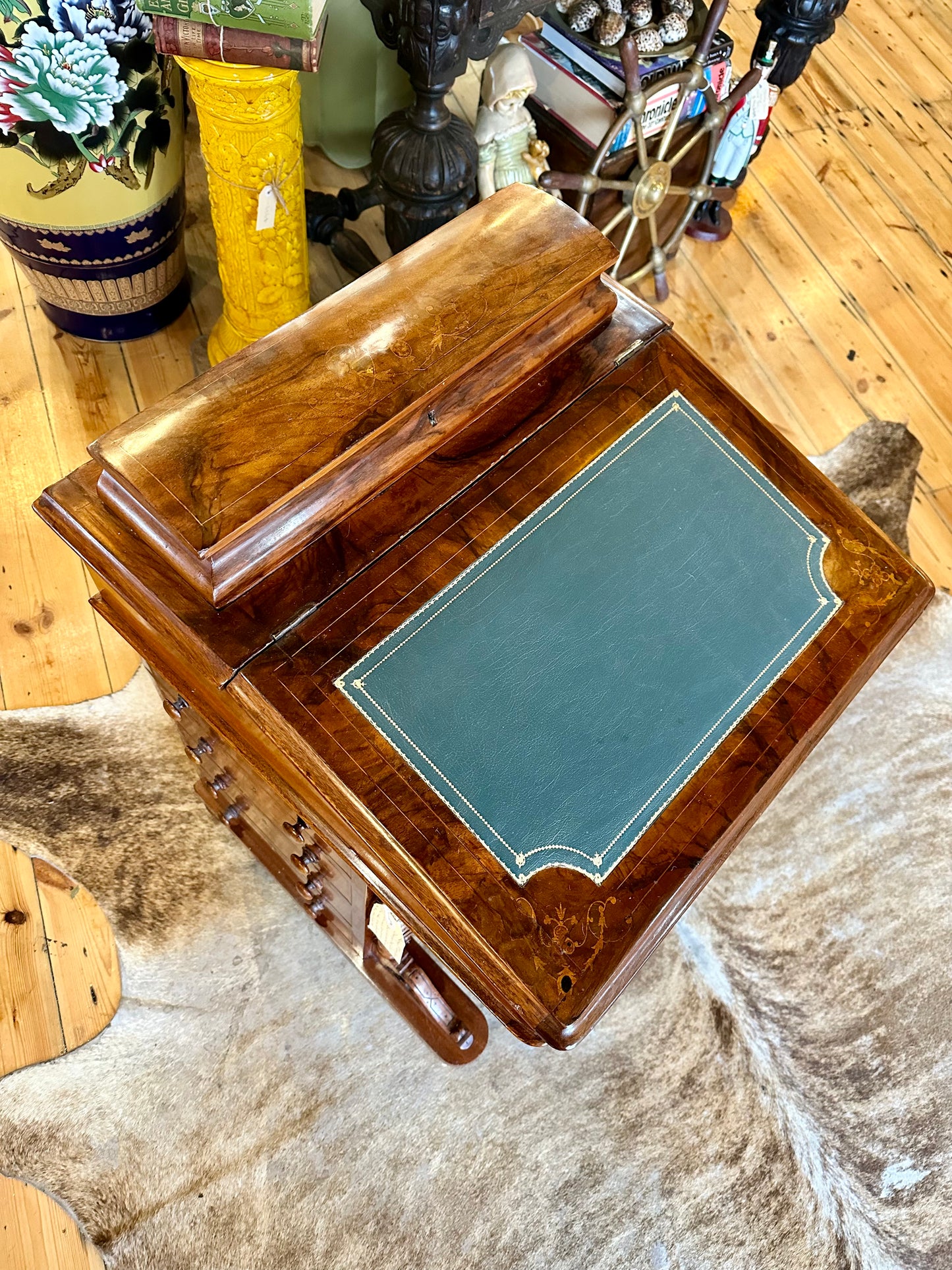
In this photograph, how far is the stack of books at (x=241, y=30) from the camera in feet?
4.71

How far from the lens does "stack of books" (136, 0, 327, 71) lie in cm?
144

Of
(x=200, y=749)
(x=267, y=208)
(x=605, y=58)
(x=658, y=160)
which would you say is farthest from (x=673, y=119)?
(x=200, y=749)

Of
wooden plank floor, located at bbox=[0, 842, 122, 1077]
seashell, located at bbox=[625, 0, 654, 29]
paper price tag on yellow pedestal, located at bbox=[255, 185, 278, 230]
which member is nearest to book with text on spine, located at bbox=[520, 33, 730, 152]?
seashell, located at bbox=[625, 0, 654, 29]

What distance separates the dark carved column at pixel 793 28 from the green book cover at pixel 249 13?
4.16 ft

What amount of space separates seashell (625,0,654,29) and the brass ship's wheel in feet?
0.41

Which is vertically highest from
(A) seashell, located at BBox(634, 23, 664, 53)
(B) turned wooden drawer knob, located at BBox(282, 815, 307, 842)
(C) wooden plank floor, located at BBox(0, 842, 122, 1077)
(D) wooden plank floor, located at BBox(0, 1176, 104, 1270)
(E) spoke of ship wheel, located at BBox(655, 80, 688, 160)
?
(A) seashell, located at BBox(634, 23, 664, 53)

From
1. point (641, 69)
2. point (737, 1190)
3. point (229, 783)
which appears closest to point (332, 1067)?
point (229, 783)

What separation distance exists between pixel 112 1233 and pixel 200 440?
1.21 m

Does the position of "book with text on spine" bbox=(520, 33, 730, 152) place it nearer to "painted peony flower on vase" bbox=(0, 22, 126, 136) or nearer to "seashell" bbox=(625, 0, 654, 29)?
"seashell" bbox=(625, 0, 654, 29)

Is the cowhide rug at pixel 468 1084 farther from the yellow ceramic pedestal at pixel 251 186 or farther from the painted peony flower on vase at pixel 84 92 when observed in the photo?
the painted peony flower on vase at pixel 84 92

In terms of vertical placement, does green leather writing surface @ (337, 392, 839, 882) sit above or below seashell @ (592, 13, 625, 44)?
below

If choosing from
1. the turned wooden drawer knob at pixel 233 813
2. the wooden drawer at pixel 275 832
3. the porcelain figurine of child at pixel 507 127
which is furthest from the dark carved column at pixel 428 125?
the turned wooden drawer knob at pixel 233 813

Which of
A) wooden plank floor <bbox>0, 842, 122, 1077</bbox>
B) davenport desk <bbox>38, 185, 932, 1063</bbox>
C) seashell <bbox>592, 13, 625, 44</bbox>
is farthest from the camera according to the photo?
seashell <bbox>592, 13, 625, 44</bbox>

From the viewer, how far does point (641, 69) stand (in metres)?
2.06
